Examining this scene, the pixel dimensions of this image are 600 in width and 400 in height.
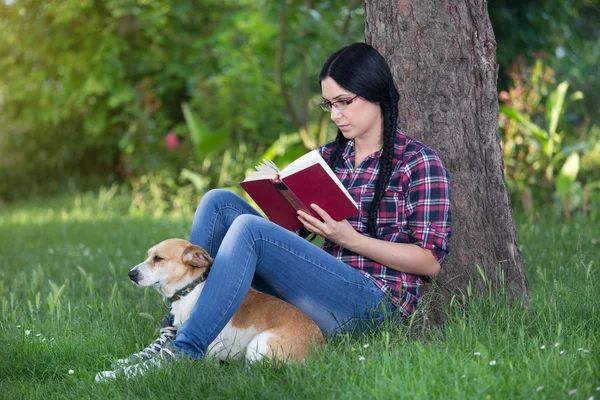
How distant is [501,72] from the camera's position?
26.5 feet

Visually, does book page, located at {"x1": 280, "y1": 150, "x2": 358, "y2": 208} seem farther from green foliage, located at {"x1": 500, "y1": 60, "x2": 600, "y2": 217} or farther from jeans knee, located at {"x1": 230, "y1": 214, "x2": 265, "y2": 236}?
green foliage, located at {"x1": 500, "y1": 60, "x2": 600, "y2": 217}

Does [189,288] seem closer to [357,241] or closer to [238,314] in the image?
[238,314]

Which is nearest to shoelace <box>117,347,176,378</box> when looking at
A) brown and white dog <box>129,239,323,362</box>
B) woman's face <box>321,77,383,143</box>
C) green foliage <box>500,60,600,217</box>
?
brown and white dog <box>129,239,323,362</box>

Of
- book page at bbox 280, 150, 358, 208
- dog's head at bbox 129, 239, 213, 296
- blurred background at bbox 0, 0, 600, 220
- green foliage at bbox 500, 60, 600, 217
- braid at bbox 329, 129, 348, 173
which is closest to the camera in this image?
book page at bbox 280, 150, 358, 208

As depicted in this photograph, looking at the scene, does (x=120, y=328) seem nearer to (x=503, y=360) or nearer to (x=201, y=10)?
(x=503, y=360)

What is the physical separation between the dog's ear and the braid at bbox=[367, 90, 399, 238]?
30.6 inches

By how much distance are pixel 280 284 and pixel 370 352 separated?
51cm

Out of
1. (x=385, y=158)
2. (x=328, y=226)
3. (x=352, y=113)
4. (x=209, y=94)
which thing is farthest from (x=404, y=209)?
(x=209, y=94)

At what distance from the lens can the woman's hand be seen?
10.4 feet

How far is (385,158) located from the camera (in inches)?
131

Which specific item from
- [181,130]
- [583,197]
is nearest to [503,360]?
[583,197]

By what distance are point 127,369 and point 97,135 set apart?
389 inches

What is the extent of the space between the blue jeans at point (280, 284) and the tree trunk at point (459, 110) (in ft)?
1.96

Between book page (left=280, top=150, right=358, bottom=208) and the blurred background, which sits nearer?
book page (left=280, top=150, right=358, bottom=208)
